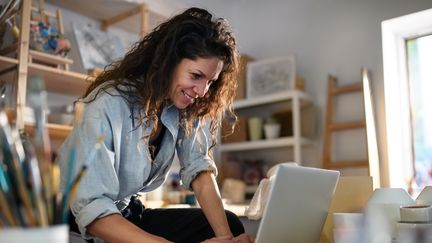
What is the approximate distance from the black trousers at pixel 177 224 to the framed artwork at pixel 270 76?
1.55 metres

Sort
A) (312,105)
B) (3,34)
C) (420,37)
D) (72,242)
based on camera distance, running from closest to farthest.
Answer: (72,242) → (3,34) → (420,37) → (312,105)

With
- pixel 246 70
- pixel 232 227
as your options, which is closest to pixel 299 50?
pixel 246 70

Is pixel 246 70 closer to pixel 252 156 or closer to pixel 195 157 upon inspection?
pixel 252 156

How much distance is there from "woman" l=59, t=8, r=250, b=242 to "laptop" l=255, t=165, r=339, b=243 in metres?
0.19

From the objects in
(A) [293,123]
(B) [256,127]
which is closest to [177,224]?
(A) [293,123]

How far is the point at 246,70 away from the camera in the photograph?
2.95m

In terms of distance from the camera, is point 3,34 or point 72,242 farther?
point 3,34

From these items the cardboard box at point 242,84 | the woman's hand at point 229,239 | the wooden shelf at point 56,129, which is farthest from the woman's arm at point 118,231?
the cardboard box at point 242,84

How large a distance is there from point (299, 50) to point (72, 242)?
6.85 feet

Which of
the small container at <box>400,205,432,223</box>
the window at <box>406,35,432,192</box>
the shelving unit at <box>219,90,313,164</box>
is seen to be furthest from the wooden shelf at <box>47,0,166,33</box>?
the small container at <box>400,205,432,223</box>

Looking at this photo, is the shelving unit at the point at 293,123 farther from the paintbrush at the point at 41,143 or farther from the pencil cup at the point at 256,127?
the paintbrush at the point at 41,143

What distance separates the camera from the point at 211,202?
124 cm

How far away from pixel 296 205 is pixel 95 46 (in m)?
1.74

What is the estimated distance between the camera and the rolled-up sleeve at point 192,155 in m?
1.31
